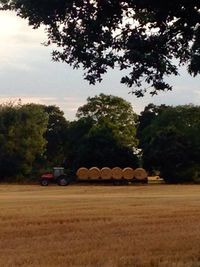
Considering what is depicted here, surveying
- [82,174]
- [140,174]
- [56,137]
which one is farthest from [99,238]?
[56,137]

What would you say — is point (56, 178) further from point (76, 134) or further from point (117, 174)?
point (76, 134)

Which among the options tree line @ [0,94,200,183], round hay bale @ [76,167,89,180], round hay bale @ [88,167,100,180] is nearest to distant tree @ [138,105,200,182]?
tree line @ [0,94,200,183]

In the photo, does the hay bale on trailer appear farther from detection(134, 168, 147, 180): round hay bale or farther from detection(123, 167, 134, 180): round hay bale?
detection(123, 167, 134, 180): round hay bale

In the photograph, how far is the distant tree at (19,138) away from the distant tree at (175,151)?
46.9ft

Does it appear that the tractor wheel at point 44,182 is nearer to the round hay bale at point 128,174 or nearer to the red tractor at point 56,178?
the red tractor at point 56,178

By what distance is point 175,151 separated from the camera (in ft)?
269

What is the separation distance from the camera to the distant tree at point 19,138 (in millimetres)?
83938

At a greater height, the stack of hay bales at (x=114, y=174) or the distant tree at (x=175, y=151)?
the distant tree at (x=175, y=151)

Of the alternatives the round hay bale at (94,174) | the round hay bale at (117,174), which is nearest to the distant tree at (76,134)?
the round hay bale at (94,174)

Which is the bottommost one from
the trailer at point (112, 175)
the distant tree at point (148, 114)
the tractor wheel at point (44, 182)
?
the tractor wheel at point (44, 182)

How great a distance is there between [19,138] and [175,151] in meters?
19.9

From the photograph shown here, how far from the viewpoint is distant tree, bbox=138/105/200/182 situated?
81.9 meters

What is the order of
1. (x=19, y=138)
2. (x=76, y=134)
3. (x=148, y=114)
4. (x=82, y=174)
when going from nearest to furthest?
(x=82, y=174) → (x=19, y=138) → (x=76, y=134) → (x=148, y=114)

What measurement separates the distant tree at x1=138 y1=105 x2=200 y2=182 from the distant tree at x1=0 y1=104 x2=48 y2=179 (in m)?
14.3
